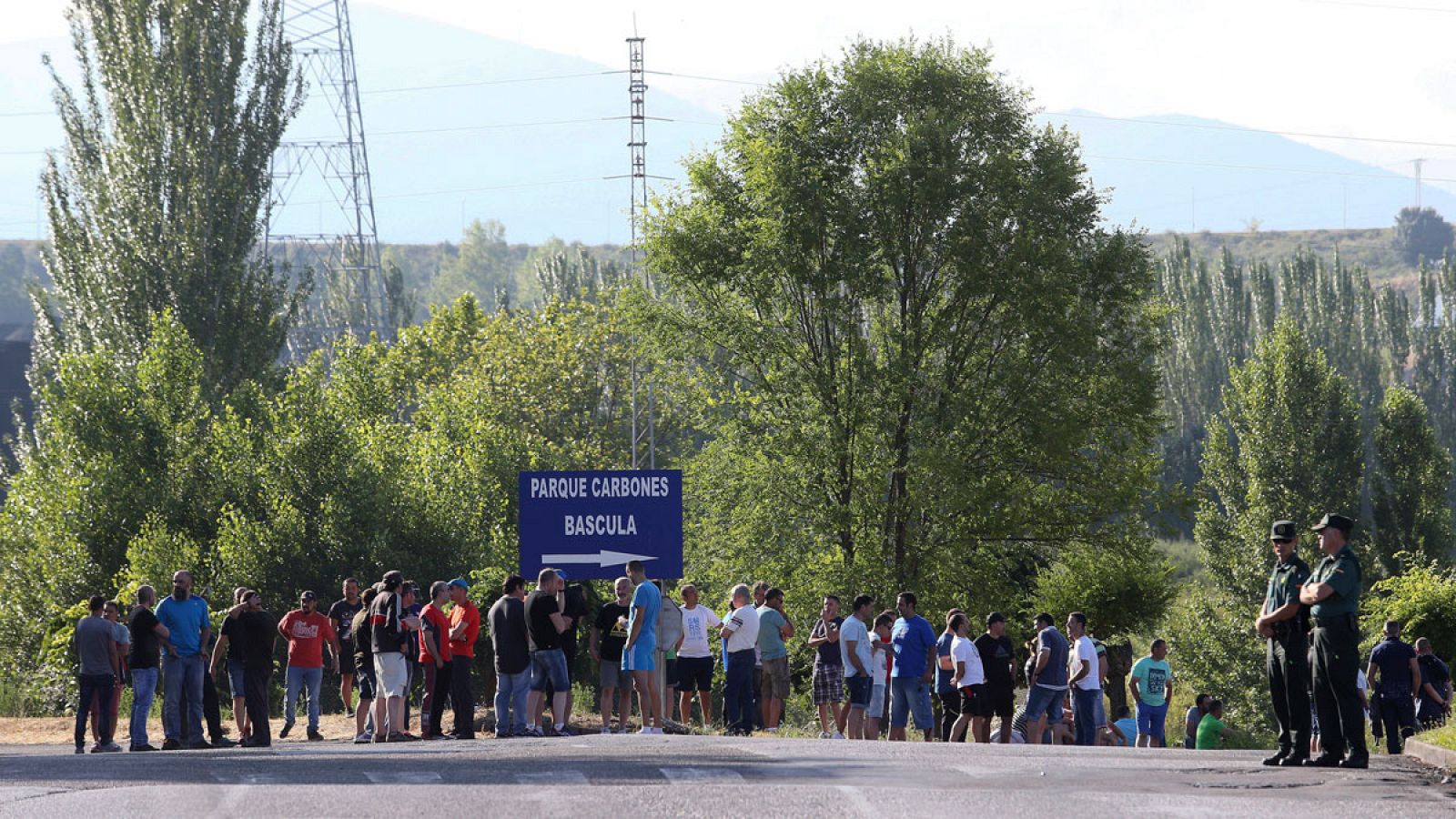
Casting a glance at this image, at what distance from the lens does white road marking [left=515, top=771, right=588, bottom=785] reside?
1141cm

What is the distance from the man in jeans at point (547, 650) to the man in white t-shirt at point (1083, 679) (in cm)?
582

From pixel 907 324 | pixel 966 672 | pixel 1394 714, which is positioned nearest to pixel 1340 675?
pixel 966 672

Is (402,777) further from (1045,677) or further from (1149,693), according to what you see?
(1149,693)

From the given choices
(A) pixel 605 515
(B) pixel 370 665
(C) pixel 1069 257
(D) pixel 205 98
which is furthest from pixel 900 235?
(D) pixel 205 98

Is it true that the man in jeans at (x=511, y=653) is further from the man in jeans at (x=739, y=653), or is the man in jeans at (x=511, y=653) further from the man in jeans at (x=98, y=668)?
the man in jeans at (x=98, y=668)

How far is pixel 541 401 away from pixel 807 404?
2812 centimetres

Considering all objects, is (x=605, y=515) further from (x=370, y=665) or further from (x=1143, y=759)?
(x=1143, y=759)

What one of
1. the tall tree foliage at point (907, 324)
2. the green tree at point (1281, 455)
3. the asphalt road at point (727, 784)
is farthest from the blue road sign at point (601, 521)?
the green tree at point (1281, 455)

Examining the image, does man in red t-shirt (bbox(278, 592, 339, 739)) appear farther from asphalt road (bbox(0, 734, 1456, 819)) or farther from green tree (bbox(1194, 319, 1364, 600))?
green tree (bbox(1194, 319, 1364, 600))

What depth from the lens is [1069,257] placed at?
112 ft

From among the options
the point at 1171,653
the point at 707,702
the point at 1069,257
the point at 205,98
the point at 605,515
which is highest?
the point at 205,98

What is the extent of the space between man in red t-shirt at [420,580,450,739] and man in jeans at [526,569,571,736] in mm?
1068

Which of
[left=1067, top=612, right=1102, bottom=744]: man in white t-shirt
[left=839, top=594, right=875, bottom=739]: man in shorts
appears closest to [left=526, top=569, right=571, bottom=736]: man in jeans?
[left=839, top=594, right=875, bottom=739]: man in shorts

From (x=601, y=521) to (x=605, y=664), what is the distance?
1.93 metres
